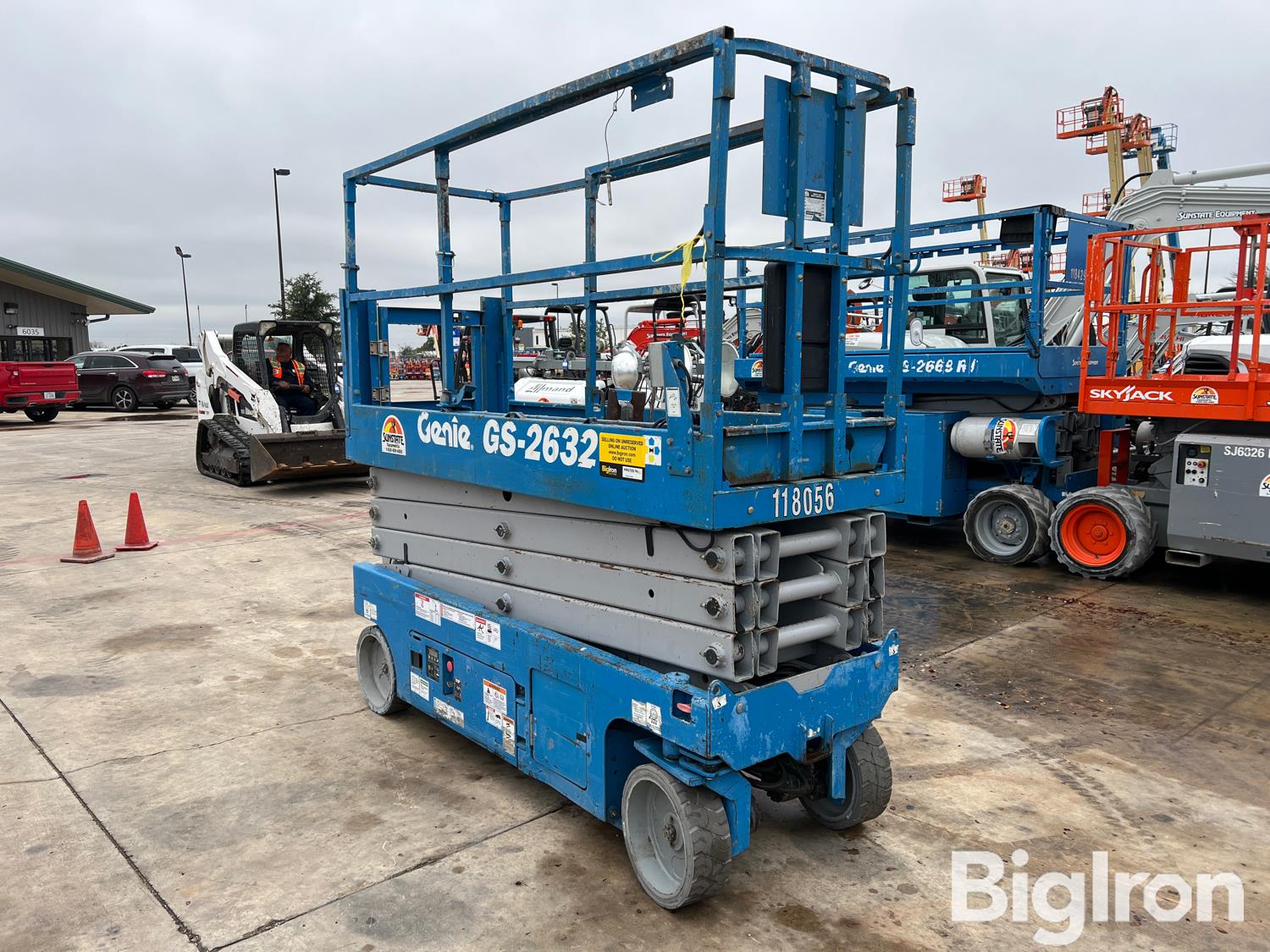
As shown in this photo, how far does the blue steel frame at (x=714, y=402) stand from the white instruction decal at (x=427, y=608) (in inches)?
24.1

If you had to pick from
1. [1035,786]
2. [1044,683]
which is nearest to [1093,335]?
[1044,683]

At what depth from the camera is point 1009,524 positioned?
331 inches

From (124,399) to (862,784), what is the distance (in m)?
27.8

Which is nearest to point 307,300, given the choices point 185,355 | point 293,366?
point 185,355

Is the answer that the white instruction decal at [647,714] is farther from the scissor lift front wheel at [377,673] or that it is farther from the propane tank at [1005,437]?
the propane tank at [1005,437]

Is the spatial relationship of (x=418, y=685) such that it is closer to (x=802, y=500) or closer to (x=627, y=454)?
(x=627, y=454)

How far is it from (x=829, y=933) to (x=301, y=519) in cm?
862

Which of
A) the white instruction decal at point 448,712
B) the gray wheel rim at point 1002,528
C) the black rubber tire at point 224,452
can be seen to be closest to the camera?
the white instruction decal at point 448,712

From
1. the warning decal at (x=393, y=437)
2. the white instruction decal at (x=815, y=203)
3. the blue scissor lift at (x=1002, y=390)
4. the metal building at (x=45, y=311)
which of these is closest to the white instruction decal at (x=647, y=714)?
the white instruction decal at (x=815, y=203)

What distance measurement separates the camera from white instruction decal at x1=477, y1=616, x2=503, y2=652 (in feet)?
12.7

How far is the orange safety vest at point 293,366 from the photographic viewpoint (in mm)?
12944

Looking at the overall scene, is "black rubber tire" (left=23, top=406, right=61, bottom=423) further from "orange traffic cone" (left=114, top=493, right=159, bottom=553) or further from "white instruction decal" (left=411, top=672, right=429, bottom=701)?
"white instruction decal" (left=411, top=672, right=429, bottom=701)

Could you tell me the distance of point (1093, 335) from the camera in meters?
8.98

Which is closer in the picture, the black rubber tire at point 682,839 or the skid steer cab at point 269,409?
the black rubber tire at point 682,839
